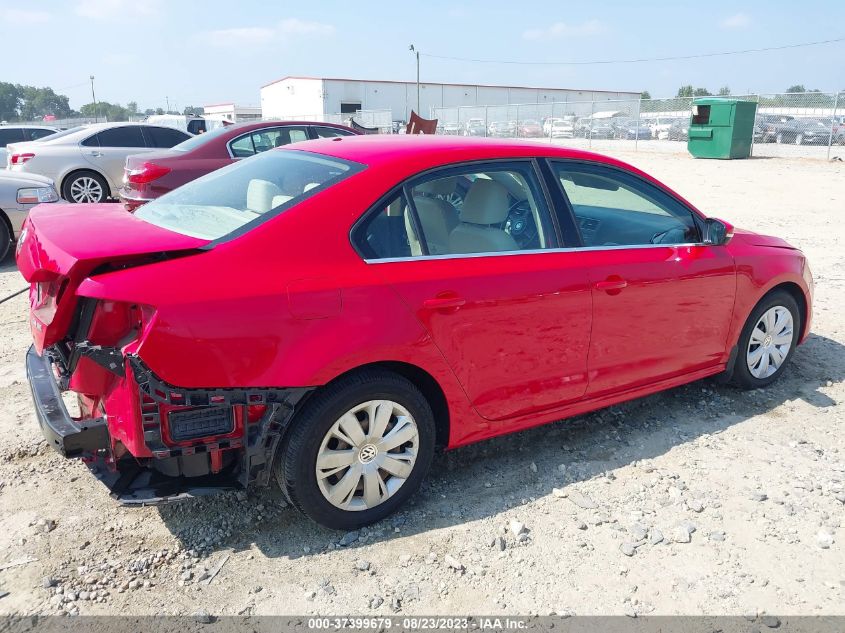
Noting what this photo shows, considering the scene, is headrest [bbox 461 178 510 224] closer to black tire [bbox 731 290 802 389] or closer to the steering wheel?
the steering wheel

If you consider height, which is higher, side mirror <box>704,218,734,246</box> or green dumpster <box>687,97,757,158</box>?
green dumpster <box>687,97,757,158</box>

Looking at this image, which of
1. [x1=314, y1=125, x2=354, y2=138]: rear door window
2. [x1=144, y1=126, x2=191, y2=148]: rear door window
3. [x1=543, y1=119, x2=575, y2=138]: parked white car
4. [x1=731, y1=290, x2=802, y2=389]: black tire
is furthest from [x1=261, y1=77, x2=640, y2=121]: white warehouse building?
[x1=731, y1=290, x2=802, y2=389]: black tire

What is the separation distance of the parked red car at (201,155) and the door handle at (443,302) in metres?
5.43

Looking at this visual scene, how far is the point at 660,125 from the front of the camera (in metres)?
28.9

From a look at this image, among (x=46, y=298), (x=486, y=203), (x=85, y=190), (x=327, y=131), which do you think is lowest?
(x=85, y=190)

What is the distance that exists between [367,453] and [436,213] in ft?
3.76

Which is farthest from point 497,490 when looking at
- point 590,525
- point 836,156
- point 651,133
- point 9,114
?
point 9,114

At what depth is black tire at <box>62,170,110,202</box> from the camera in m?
11.7

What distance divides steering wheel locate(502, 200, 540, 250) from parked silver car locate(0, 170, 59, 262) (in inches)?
264

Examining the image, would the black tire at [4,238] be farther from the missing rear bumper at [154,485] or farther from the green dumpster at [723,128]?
the green dumpster at [723,128]

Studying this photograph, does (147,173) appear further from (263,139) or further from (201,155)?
(263,139)

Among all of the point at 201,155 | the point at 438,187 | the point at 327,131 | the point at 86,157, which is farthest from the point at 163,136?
the point at 438,187

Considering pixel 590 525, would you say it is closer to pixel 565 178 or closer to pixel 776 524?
pixel 776 524

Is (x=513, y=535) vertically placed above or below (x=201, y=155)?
below
